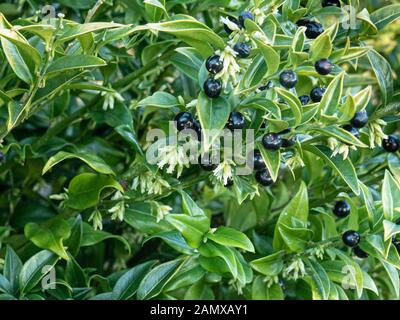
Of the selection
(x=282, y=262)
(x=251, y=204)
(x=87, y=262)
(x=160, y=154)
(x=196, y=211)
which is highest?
(x=160, y=154)

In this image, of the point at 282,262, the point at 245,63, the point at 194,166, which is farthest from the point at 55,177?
the point at 245,63

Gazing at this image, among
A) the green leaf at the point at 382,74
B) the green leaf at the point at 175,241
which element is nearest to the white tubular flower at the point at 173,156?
the green leaf at the point at 175,241

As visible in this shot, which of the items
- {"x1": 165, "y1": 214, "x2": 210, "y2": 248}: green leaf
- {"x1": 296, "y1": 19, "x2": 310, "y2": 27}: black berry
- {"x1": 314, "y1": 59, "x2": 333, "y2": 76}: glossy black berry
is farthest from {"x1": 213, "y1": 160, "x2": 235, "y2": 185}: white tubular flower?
{"x1": 296, "y1": 19, "x2": 310, "y2": 27}: black berry

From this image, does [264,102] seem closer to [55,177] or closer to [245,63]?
[245,63]

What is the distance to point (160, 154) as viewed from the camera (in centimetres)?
116

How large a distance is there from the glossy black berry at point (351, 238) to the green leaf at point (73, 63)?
55 cm

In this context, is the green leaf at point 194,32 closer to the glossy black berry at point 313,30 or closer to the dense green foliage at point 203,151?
the dense green foliage at point 203,151

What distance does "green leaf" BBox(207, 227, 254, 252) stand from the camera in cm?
120

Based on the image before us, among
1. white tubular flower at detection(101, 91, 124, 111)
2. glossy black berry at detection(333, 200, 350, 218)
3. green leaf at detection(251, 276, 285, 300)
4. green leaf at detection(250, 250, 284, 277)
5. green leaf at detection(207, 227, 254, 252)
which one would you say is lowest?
green leaf at detection(251, 276, 285, 300)

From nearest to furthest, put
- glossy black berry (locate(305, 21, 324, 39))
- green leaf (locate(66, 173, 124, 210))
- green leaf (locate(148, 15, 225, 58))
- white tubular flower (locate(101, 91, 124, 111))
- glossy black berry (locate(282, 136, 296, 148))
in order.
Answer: green leaf (locate(148, 15, 225, 58))
glossy black berry (locate(282, 136, 296, 148))
glossy black berry (locate(305, 21, 324, 39))
green leaf (locate(66, 173, 124, 210))
white tubular flower (locate(101, 91, 124, 111))

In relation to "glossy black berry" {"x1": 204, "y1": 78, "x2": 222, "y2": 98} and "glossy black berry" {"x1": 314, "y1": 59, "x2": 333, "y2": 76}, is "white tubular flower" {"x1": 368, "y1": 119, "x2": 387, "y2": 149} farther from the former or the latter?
"glossy black berry" {"x1": 204, "y1": 78, "x2": 222, "y2": 98}

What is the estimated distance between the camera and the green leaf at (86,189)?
1343 millimetres

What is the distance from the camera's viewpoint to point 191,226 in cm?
123

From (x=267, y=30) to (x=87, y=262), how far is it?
0.93 meters
